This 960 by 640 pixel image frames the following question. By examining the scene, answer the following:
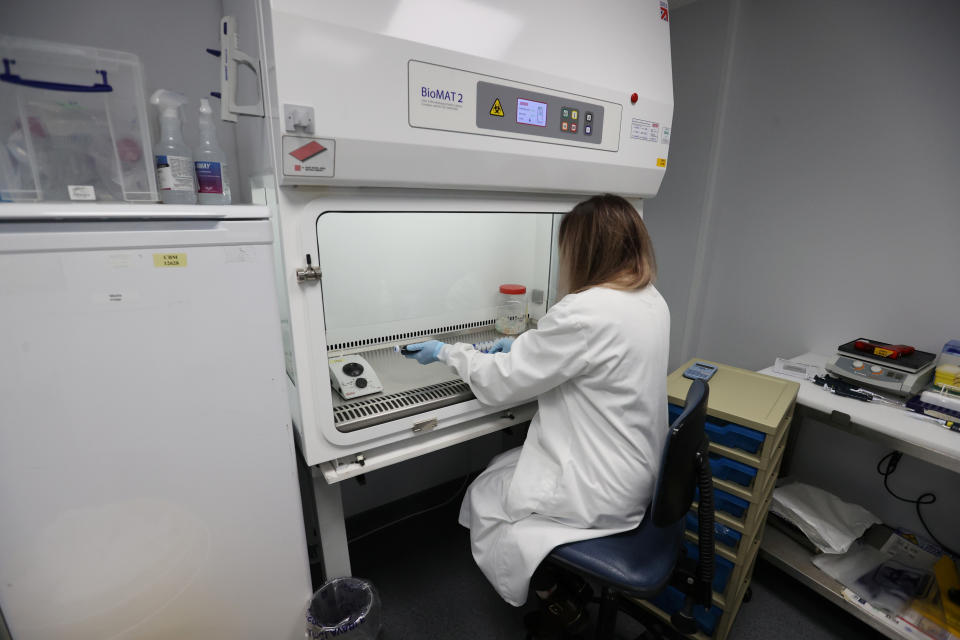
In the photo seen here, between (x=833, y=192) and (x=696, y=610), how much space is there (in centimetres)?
163

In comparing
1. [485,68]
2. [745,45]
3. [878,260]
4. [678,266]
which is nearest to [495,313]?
[485,68]

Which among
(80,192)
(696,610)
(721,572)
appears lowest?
(696,610)

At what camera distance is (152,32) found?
1159 millimetres

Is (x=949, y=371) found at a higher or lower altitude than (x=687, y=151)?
lower

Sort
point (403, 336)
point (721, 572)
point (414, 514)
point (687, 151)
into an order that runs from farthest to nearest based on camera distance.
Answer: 1. point (687, 151)
2. point (414, 514)
3. point (403, 336)
4. point (721, 572)

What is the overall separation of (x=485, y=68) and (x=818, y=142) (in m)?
1.58

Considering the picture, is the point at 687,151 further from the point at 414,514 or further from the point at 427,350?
the point at 414,514

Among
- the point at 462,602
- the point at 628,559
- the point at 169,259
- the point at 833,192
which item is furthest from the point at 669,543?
the point at 833,192

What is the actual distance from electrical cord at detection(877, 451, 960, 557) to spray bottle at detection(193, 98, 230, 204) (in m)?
2.39

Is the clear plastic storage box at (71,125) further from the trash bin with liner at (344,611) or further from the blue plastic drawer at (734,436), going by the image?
the blue plastic drawer at (734,436)

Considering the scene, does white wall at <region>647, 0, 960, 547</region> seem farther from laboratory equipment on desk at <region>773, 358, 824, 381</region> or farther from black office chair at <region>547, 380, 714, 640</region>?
black office chair at <region>547, 380, 714, 640</region>

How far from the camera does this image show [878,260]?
5.29ft

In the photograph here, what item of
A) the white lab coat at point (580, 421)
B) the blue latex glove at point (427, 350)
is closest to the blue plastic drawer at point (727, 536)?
the white lab coat at point (580, 421)

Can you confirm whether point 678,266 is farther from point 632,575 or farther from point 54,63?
point 54,63
